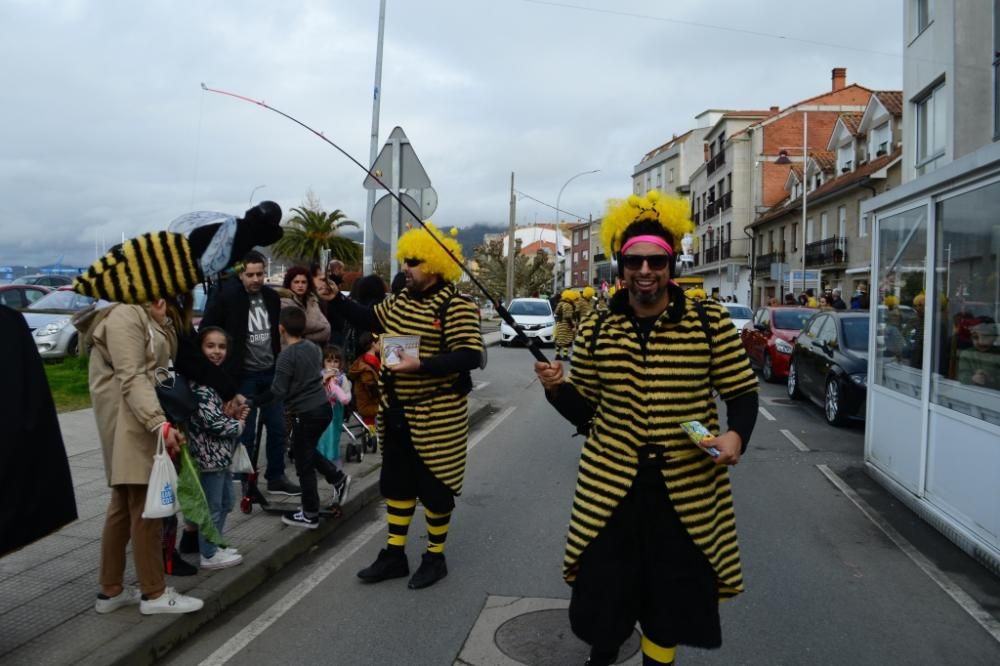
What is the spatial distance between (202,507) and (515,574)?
1869mm

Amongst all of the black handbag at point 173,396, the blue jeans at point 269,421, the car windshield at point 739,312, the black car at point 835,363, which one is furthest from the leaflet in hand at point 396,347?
Answer: the car windshield at point 739,312

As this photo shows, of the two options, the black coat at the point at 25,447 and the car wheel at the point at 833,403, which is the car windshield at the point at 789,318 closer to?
the car wheel at the point at 833,403

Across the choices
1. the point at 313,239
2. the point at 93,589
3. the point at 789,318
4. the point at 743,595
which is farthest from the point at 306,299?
the point at 313,239

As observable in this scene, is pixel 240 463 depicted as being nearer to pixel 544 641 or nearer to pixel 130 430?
pixel 130 430

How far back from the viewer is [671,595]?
285 centimetres

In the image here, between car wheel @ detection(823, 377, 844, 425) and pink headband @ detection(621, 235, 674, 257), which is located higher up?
pink headband @ detection(621, 235, 674, 257)

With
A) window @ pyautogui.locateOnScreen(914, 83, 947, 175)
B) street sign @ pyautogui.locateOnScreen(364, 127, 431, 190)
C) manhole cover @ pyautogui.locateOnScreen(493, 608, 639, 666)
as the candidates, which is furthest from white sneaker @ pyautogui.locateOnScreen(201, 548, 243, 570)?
window @ pyautogui.locateOnScreen(914, 83, 947, 175)

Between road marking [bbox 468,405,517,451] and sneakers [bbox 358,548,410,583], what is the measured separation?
4.13m

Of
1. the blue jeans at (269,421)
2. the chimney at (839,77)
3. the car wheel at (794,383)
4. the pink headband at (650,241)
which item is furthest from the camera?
the chimney at (839,77)

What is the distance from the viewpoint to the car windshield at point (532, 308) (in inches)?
1009

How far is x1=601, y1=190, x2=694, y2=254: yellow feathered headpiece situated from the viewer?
312cm

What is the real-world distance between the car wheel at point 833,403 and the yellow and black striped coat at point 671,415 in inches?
325

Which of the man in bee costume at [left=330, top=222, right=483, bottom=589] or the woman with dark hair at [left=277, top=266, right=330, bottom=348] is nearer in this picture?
the man in bee costume at [left=330, top=222, right=483, bottom=589]

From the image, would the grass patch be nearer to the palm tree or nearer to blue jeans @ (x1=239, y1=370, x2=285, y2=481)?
blue jeans @ (x1=239, y1=370, x2=285, y2=481)
